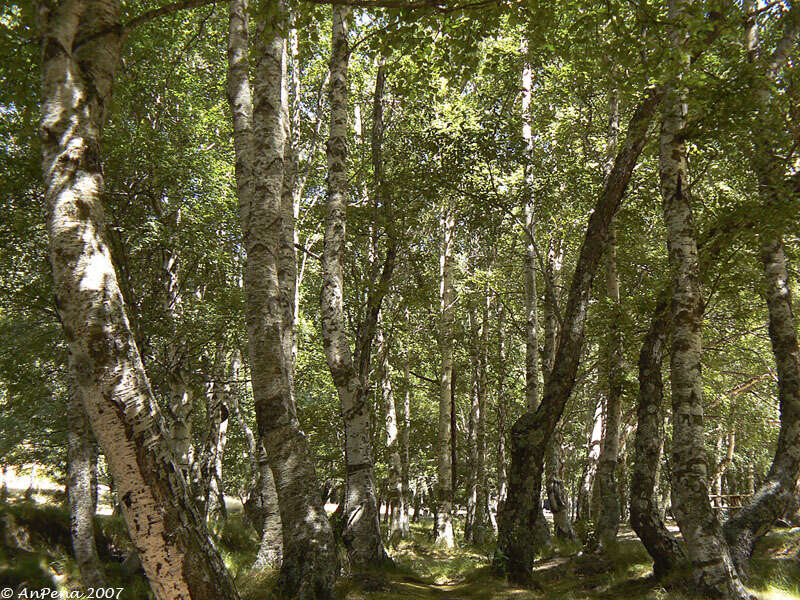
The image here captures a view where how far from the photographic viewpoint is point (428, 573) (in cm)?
1073

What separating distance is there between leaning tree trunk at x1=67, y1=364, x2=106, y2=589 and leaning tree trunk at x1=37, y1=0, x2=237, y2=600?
7.25 meters

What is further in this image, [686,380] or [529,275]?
[529,275]

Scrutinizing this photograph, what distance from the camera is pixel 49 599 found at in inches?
223

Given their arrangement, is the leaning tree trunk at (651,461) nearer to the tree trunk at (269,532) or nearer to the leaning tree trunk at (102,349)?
the tree trunk at (269,532)

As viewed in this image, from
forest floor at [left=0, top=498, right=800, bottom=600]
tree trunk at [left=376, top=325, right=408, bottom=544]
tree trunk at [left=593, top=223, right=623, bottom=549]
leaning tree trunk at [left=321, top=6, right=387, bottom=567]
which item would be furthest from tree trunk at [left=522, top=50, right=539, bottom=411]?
leaning tree trunk at [left=321, top=6, right=387, bottom=567]

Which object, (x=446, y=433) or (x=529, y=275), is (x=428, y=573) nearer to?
(x=446, y=433)

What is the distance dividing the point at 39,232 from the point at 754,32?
17076mm

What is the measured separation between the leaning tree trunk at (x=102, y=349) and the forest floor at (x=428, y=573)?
2.91 m

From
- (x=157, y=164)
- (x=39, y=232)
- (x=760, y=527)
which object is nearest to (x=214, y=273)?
(x=157, y=164)

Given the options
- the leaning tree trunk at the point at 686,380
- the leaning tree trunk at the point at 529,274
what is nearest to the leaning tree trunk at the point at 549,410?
the leaning tree trunk at the point at 686,380

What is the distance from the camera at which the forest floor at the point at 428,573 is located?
6.52m

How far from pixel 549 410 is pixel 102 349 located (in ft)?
22.7

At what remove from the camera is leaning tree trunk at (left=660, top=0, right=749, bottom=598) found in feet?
18.3

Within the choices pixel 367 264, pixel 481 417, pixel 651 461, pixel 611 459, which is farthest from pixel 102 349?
pixel 481 417
